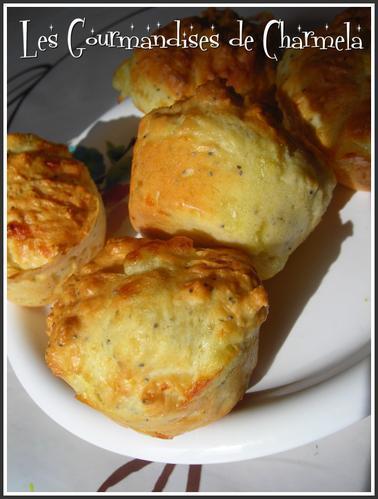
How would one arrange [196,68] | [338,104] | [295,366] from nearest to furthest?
[295,366], [338,104], [196,68]

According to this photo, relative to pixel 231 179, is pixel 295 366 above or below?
below

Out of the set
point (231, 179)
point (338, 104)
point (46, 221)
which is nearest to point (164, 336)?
point (231, 179)

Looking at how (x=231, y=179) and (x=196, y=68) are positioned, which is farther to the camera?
(x=196, y=68)

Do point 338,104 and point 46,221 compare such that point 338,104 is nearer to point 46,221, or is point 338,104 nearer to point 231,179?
point 231,179

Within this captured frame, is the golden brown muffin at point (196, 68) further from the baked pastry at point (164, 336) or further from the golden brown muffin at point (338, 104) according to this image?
the baked pastry at point (164, 336)

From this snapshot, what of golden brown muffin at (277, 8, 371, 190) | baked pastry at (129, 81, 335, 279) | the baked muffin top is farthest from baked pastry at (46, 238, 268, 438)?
golden brown muffin at (277, 8, 371, 190)

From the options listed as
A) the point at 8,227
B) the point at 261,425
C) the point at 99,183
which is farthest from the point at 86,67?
the point at 261,425
